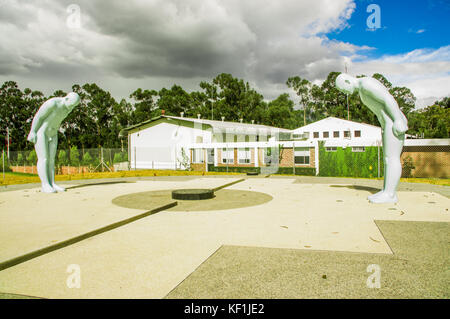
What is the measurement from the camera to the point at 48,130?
37.8ft

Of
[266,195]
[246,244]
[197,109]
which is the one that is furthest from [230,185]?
[197,109]

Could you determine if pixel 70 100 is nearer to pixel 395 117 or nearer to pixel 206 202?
pixel 206 202

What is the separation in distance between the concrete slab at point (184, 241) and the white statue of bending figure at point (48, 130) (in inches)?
262

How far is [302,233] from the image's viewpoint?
562cm

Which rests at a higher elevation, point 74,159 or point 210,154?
point 210,154

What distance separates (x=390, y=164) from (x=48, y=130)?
11913 mm

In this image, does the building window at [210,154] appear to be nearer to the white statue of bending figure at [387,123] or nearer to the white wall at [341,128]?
the white wall at [341,128]

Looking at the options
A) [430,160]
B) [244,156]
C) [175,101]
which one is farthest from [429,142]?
[175,101]

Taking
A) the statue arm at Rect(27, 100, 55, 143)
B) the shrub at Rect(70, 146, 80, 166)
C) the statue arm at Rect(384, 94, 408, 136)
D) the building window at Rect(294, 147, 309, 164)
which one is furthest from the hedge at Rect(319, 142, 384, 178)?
the shrub at Rect(70, 146, 80, 166)

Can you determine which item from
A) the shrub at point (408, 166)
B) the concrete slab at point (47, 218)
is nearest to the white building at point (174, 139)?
the shrub at point (408, 166)

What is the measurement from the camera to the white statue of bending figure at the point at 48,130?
36.8ft

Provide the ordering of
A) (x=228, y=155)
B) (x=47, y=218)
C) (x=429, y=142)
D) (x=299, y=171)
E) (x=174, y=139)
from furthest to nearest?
1. (x=174, y=139)
2. (x=228, y=155)
3. (x=299, y=171)
4. (x=429, y=142)
5. (x=47, y=218)
